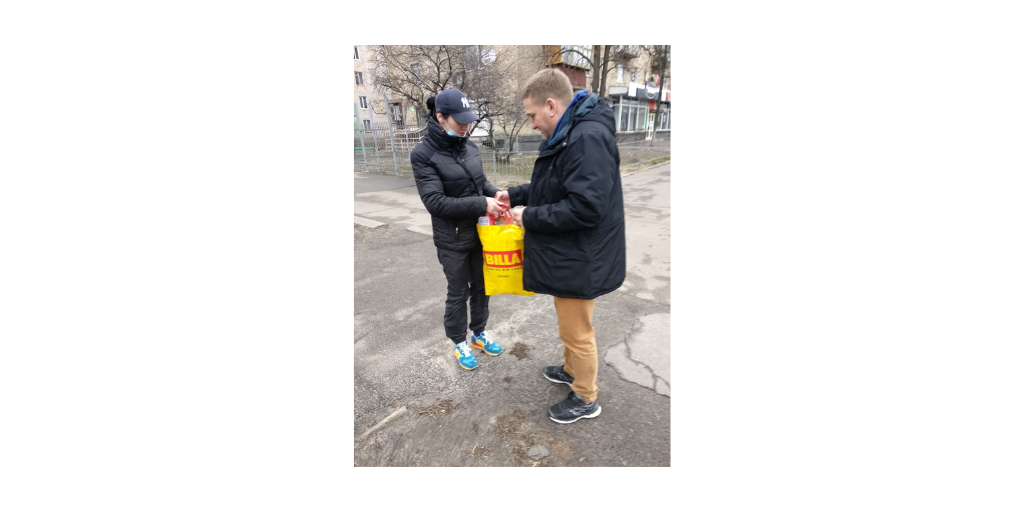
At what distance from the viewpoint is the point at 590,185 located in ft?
5.54

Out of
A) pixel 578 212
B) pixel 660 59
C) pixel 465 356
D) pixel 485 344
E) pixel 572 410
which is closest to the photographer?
pixel 578 212

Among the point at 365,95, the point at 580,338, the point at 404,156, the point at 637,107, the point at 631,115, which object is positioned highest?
the point at 637,107

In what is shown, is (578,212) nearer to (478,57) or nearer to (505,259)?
(505,259)

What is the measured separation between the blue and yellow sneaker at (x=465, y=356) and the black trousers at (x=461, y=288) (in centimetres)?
4

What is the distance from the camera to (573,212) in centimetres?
175

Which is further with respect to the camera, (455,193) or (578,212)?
(455,193)

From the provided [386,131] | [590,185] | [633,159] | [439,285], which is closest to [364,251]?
[439,285]

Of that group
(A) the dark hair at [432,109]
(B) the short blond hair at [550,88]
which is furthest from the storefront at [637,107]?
A: (B) the short blond hair at [550,88]

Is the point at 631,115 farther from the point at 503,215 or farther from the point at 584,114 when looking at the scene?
the point at 584,114

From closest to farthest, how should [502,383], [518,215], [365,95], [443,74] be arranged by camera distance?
[518,215], [502,383], [443,74], [365,95]

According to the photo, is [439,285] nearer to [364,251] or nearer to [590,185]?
[364,251]

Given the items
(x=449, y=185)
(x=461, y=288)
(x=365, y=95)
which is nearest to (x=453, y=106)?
(x=449, y=185)

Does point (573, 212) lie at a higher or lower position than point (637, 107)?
lower

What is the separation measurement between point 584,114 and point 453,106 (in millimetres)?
804
